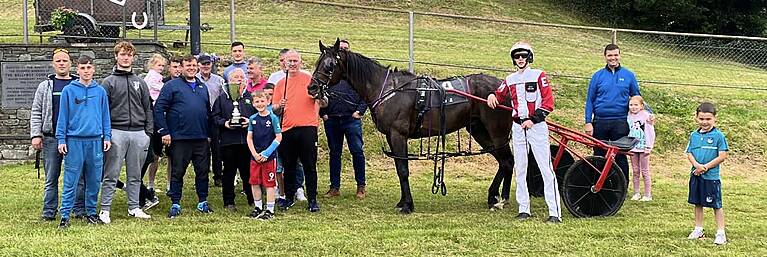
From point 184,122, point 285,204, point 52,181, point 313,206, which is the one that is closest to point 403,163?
point 313,206

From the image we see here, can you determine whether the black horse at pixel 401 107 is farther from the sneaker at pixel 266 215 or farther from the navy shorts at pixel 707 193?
the navy shorts at pixel 707 193

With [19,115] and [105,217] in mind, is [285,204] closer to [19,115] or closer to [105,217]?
[105,217]

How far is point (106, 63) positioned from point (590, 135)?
706 centimetres

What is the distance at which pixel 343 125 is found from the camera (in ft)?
27.8

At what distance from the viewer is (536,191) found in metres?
8.40

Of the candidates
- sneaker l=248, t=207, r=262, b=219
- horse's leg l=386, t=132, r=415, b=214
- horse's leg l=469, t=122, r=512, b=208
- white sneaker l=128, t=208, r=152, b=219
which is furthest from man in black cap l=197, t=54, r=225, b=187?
horse's leg l=469, t=122, r=512, b=208

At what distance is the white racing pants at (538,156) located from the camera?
6.99 meters

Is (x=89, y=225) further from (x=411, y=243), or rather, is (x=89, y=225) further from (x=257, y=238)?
(x=411, y=243)

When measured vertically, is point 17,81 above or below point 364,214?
above

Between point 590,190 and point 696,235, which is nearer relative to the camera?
point 696,235

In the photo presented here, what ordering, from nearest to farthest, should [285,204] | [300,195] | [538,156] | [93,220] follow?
[93,220]
[538,156]
[285,204]
[300,195]

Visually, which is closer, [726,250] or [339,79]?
[726,250]

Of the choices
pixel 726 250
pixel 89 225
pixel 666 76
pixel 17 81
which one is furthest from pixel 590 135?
pixel 666 76

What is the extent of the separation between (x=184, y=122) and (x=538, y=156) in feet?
10.7
